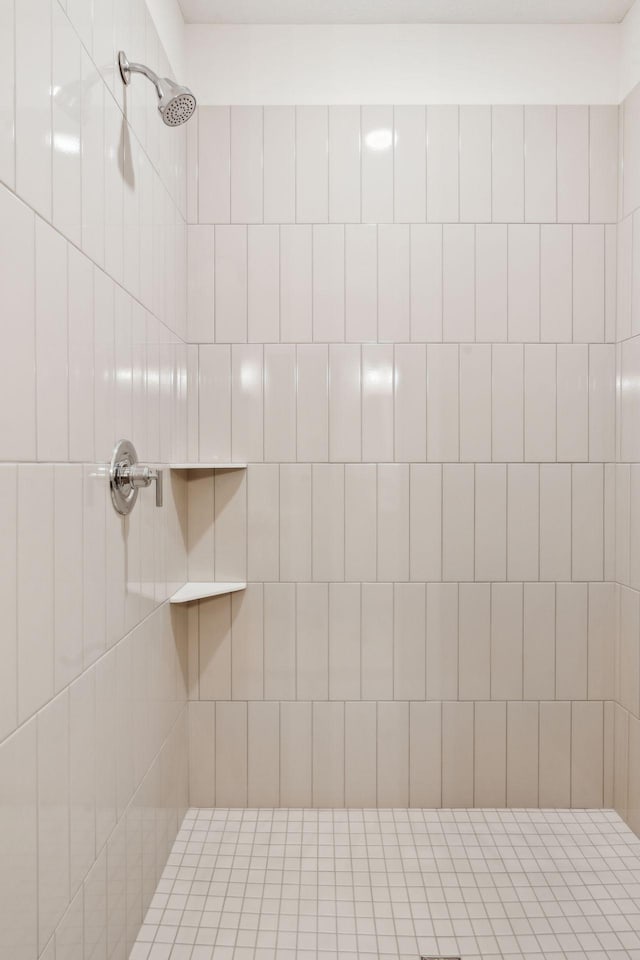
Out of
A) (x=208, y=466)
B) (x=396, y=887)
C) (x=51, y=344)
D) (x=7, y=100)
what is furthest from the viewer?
(x=208, y=466)

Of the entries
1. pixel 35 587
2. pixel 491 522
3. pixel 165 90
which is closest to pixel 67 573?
pixel 35 587

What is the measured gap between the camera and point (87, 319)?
111cm

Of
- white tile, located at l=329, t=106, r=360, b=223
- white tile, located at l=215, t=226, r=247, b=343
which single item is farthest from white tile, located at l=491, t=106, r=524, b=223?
white tile, located at l=215, t=226, r=247, b=343

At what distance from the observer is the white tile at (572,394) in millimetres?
1964

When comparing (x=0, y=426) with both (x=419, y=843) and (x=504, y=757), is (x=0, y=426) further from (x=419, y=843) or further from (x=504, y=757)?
(x=504, y=757)

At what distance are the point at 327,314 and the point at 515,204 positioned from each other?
66 cm

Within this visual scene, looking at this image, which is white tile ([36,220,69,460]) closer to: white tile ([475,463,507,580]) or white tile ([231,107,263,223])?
white tile ([231,107,263,223])

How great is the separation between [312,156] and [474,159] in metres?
0.49

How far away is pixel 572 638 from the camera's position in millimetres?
1983

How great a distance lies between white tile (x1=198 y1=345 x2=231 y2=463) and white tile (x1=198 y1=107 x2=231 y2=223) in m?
0.47

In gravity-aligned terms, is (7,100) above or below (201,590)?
above

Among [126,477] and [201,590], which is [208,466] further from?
[126,477]

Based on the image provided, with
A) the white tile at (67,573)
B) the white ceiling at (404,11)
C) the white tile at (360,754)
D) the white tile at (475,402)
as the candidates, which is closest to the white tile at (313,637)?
the white tile at (360,754)

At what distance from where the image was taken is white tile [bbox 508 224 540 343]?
6.41 ft
